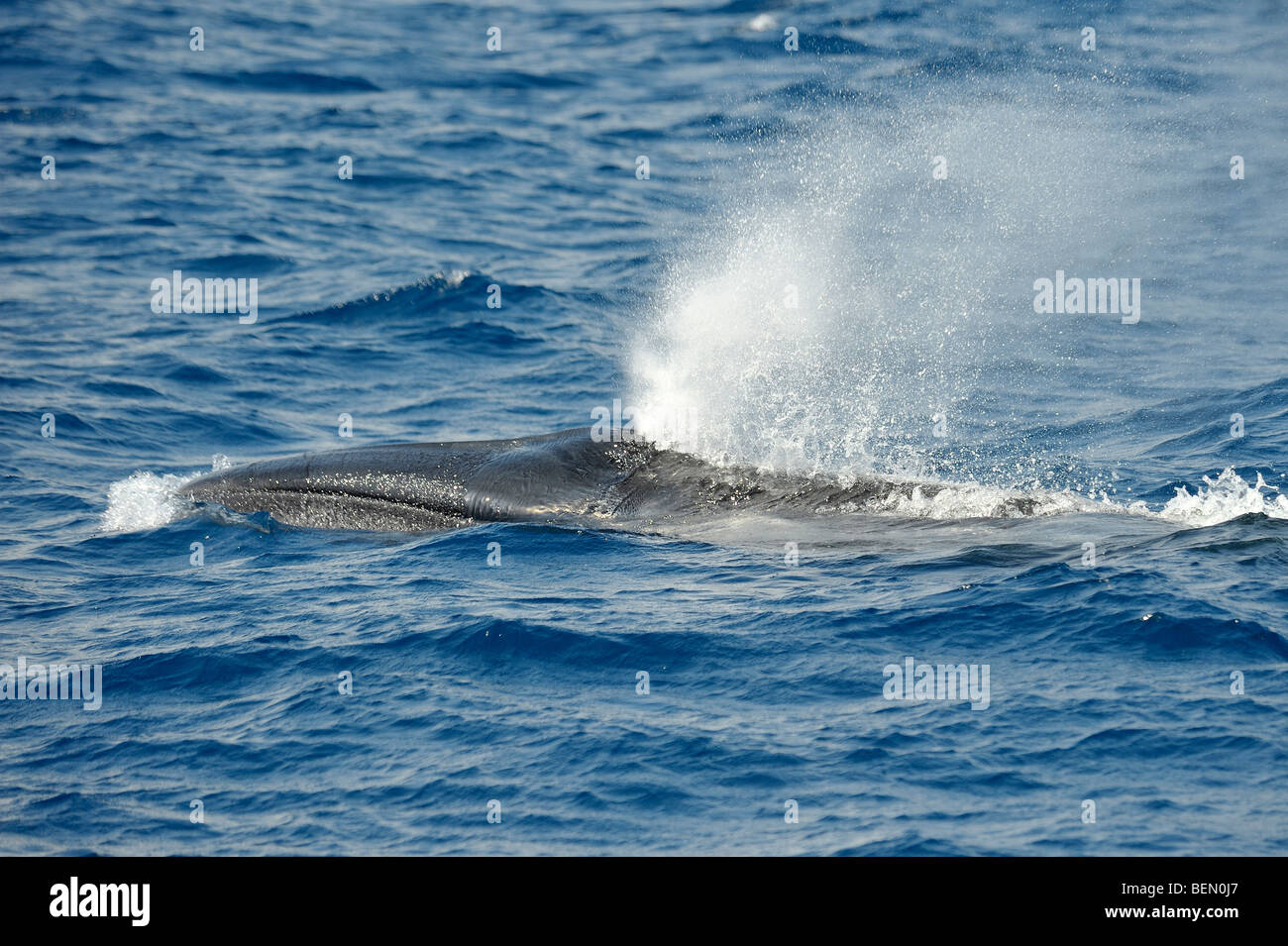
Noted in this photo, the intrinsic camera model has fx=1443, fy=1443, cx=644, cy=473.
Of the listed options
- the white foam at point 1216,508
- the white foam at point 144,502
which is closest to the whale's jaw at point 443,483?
the white foam at point 144,502

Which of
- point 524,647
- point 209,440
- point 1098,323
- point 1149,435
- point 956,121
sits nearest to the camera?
point 524,647

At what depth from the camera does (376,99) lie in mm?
36531

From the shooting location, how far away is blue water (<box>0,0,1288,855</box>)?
967cm

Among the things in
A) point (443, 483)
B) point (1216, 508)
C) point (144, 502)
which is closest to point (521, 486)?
point (443, 483)

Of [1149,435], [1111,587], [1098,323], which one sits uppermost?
[1098,323]

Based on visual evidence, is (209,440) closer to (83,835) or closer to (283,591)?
(283,591)

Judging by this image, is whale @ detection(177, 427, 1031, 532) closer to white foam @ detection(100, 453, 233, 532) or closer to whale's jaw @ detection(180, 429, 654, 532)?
whale's jaw @ detection(180, 429, 654, 532)

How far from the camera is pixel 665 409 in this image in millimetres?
15258

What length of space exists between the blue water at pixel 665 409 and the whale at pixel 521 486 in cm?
26

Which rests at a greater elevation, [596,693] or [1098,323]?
[1098,323]

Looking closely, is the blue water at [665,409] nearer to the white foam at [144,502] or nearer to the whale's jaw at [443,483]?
the white foam at [144,502]

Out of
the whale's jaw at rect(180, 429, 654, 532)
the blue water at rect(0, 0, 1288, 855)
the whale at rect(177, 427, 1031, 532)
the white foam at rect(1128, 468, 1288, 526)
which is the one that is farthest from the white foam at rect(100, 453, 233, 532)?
the white foam at rect(1128, 468, 1288, 526)

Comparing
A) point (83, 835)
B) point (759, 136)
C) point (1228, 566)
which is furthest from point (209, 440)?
point (759, 136)
